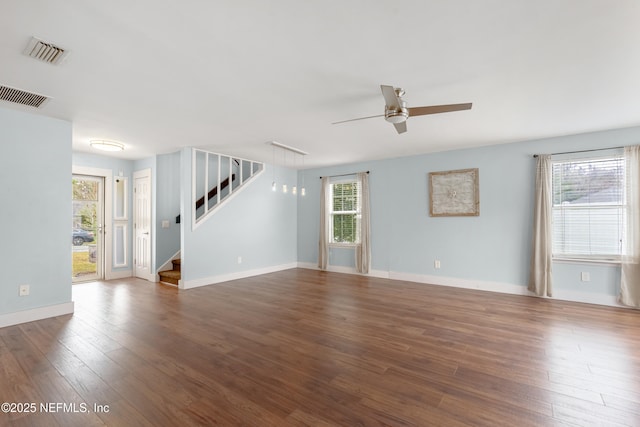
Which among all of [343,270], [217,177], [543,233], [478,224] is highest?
[217,177]

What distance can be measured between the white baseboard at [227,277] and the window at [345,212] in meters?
1.58

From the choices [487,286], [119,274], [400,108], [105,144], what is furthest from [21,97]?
[487,286]

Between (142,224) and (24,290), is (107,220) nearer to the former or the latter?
(142,224)

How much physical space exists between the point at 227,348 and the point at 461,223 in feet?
15.4

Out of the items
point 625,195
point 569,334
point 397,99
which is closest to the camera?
point 397,99

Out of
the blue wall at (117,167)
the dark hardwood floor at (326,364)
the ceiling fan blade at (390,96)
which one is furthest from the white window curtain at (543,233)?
the blue wall at (117,167)

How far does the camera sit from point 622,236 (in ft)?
14.1

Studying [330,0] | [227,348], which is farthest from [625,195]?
[227,348]

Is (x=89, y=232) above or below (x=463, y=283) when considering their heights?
above

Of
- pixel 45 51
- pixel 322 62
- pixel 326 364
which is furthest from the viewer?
pixel 326 364

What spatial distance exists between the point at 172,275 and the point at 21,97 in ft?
12.0

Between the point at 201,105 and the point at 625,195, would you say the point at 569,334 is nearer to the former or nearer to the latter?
the point at 625,195

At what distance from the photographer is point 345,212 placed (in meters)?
7.16

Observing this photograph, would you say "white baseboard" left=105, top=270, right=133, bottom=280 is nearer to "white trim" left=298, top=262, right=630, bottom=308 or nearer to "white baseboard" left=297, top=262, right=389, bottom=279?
"white baseboard" left=297, top=262, right=389, bottom=279
